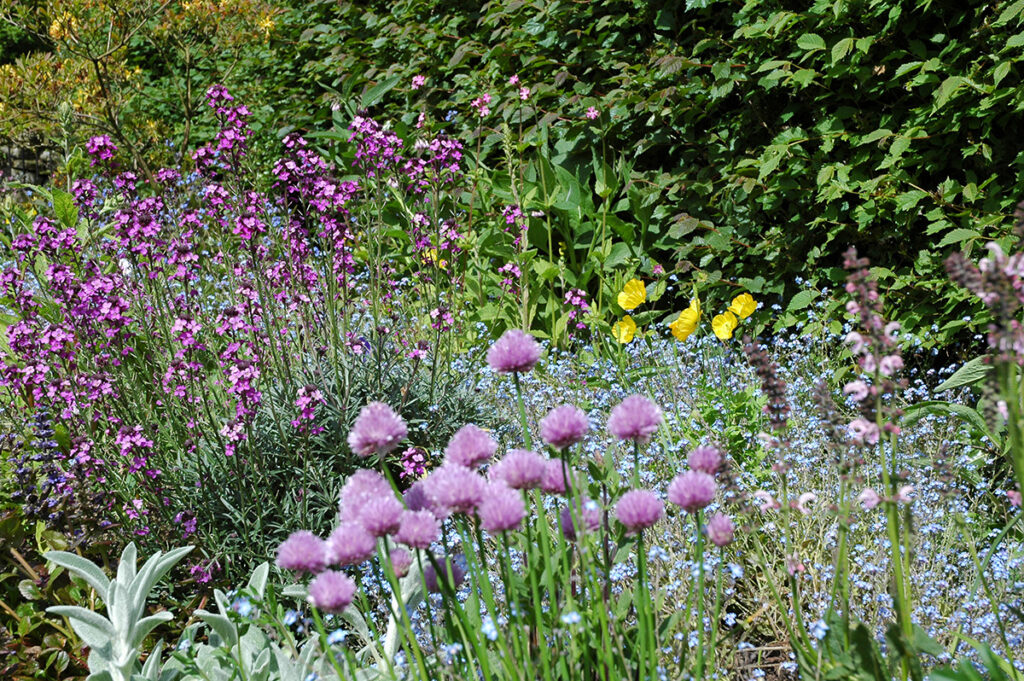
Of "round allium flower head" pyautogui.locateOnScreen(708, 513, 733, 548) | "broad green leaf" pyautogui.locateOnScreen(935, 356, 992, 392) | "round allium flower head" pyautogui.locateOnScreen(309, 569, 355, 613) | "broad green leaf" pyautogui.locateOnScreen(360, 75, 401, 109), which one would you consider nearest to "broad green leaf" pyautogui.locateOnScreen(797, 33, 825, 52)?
"broad green leaf" pyautogui.locateOnScreen(935, 356, 992, 392)

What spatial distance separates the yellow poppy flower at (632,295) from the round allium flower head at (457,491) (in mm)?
3107

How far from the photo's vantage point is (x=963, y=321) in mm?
3510

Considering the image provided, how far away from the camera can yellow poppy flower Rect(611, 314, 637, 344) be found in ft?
14.1

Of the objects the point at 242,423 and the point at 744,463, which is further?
the point at 744,463

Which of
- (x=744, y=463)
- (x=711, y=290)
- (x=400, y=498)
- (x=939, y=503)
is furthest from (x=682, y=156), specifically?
(x=400, y=498)

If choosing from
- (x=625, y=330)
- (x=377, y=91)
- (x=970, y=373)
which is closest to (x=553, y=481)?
(x=970, y=373)

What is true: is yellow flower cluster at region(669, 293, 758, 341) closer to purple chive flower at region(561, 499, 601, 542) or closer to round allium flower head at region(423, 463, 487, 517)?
purple chive flower at region(561, 499, 601, 542)

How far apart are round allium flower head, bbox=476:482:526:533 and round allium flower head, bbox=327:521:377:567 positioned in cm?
16

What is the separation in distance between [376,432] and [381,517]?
0.14 meters

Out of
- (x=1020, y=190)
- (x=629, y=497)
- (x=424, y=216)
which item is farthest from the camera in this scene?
(x=424, y=216)

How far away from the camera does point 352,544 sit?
1.21m

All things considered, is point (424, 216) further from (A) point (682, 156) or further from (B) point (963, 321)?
(B) point (963, 321)

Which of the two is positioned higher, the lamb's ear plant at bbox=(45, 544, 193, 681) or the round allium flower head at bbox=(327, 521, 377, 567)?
the lamb's ear plant at bbox=(45, 544, 193, 681)

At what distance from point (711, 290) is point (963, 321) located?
124 cm
